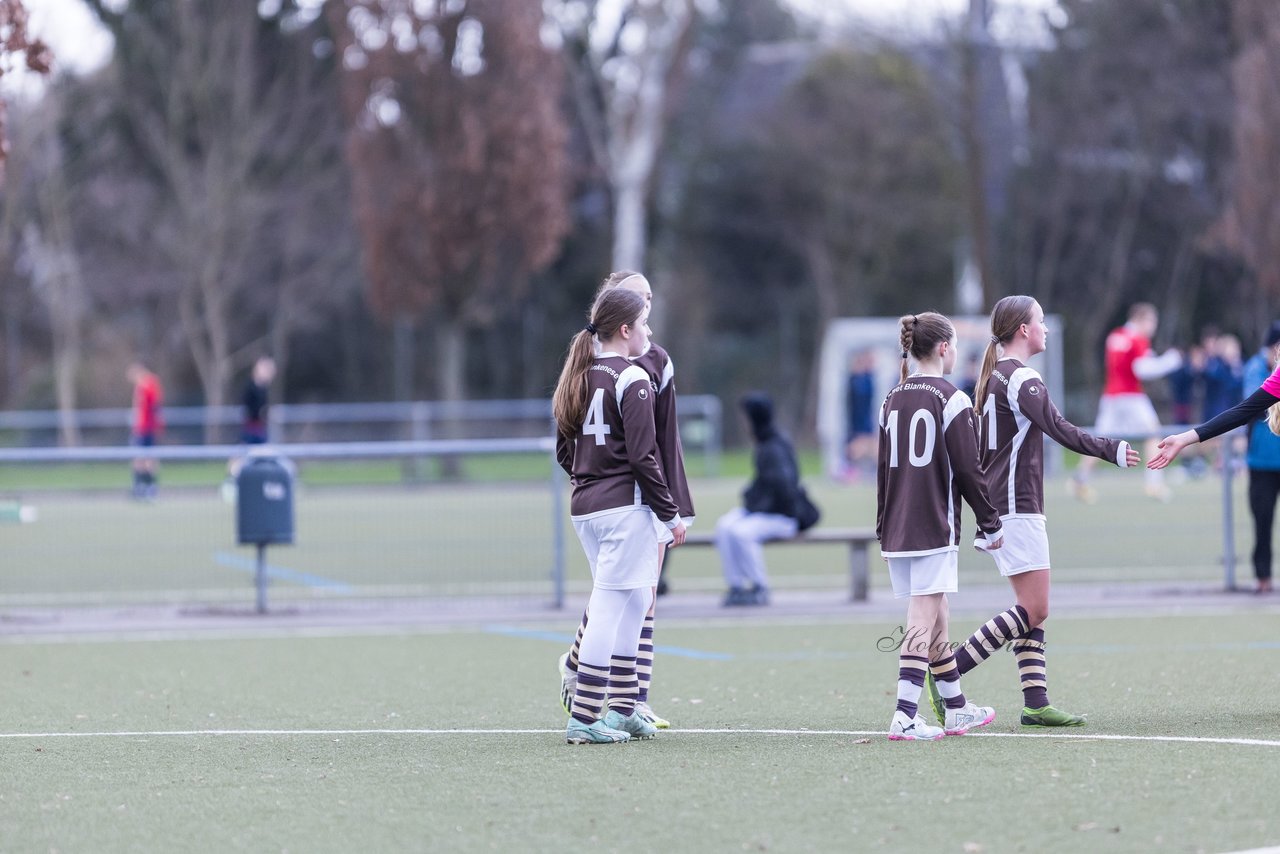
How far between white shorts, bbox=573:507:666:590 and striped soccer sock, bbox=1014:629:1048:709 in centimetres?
164

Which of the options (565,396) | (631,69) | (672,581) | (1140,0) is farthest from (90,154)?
(565,396)

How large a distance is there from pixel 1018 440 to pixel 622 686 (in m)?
1.97

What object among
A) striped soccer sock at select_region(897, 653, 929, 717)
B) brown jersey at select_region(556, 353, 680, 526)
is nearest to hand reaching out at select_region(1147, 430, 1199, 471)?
striped soccer sock at select_region(897, 653, 929, 717)

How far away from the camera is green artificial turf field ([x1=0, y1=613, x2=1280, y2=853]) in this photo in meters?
5.59

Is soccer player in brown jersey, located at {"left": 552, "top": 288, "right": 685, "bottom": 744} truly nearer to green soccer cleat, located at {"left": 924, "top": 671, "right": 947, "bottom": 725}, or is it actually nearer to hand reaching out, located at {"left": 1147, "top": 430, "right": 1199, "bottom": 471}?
green soccer cleat, located at {"left": 924, "top": 671, "right": 947, "bottom": 725}

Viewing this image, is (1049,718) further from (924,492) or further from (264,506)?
(264,506)

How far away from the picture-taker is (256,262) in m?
41.1

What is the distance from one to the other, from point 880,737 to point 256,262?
35620mm

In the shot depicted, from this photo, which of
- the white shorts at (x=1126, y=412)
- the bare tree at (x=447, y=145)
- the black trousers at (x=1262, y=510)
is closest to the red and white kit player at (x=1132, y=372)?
the white shorts at (x=1126, y=412)

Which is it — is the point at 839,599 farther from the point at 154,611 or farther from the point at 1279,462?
the point at 154,611

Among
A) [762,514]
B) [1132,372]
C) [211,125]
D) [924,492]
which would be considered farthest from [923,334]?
[211,125]

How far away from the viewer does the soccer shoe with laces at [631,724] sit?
737 cm

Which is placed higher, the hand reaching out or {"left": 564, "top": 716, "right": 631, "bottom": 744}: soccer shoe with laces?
the hand reaching out

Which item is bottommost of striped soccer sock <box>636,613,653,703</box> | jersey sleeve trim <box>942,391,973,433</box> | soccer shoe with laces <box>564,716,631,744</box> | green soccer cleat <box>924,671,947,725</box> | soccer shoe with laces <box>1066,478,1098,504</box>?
soccer shoe with laces <box>564,716,631,744</box>
